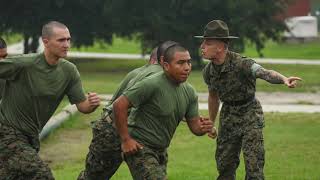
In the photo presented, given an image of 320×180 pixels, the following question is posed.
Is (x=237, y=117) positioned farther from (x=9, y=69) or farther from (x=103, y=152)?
(x=9, y=69)

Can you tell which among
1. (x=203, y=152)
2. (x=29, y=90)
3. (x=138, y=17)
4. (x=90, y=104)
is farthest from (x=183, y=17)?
(x=29, y=90)

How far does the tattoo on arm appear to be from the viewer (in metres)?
8.18

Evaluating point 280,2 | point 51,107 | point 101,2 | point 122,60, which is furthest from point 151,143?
point 122,60

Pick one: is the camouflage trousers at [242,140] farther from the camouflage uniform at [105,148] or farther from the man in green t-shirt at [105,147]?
the camouflage uniform at [105,148]

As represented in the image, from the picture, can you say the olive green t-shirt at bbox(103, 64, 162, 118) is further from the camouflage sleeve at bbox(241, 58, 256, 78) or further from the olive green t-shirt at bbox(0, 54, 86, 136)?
the camouflage sleeve at bbox(241, 58, 256, 78)

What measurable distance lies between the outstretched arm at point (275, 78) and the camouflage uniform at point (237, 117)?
245mm

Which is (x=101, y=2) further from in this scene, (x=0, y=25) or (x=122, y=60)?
(x=122, y=60)

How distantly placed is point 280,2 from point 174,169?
28.0m

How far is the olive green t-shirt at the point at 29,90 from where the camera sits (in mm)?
7559

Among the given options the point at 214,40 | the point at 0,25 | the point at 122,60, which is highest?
the point at 214,40

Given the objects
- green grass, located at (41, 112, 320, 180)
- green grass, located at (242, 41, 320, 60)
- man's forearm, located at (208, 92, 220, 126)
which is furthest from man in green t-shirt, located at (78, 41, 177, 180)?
green grass, located at (242, 41, 320, 60)

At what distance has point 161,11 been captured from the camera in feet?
115

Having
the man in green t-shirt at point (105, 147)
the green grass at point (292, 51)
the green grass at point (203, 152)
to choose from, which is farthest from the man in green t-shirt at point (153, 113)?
the green grass at point (292, 51)

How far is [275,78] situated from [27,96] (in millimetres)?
2370
